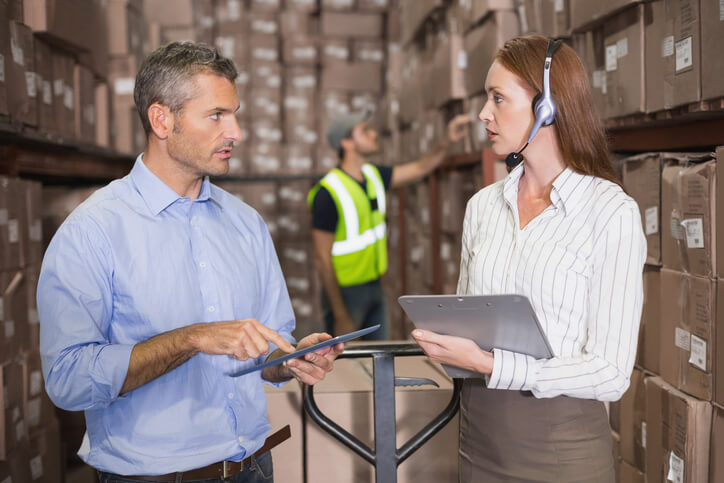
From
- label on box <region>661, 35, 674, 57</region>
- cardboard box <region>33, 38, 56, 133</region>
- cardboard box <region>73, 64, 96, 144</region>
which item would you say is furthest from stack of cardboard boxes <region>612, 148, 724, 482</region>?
cardboard box <region>73, 64, 96, 144</region>

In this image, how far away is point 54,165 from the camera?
3254mm

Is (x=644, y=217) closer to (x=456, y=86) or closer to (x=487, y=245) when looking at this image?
(x=487, y=245)

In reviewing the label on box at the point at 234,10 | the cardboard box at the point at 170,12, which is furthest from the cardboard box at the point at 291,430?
the label on box at the point at 234,10

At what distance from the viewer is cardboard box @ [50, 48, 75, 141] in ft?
10.7

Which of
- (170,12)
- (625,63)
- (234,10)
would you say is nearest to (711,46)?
(625,63)

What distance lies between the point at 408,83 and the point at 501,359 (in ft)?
14.0

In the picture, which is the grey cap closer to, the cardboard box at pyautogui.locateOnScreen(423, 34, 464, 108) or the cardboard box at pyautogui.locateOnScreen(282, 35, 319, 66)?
the cardboard box at pyautogui.locateOnScreen(423, 34, 464, 108)

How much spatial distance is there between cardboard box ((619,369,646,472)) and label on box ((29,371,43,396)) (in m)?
2.30

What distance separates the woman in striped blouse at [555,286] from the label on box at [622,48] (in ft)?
2.79

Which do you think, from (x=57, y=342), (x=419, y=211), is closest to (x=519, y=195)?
(x=57, y=342)

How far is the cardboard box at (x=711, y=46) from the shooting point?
1813 mm

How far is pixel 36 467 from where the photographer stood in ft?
9.02

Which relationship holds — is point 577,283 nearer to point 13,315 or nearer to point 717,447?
point 717,447

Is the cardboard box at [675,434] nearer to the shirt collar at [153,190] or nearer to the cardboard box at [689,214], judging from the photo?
the cardboard box at [689,214]
